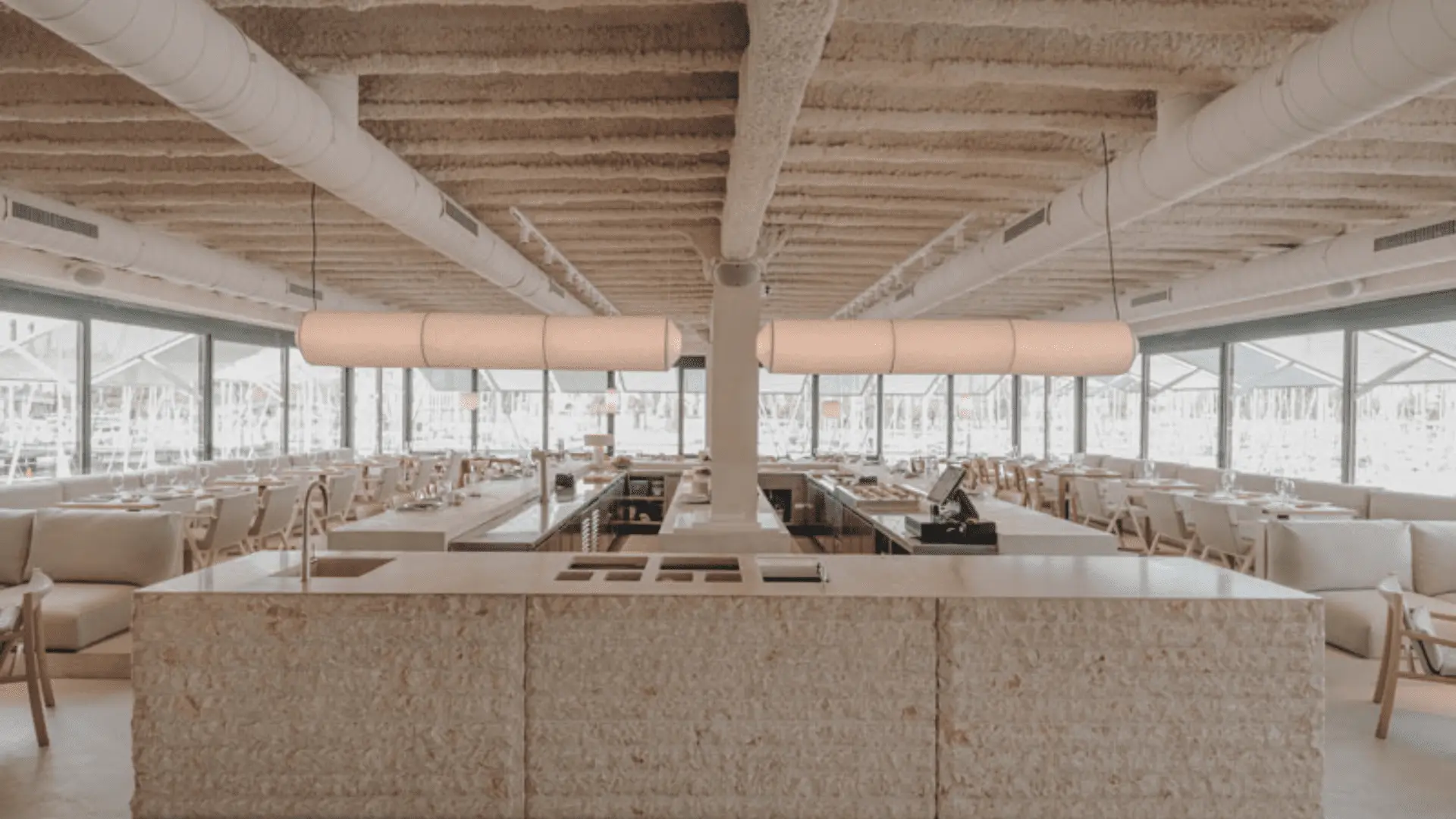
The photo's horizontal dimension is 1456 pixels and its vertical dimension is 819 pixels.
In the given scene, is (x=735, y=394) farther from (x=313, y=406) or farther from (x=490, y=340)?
(x=313, y=406)

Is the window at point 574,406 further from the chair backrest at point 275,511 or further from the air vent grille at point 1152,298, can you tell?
the air vent grille at point 1152,298

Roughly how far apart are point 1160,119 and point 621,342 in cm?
270

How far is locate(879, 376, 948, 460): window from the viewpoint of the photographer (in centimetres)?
1620

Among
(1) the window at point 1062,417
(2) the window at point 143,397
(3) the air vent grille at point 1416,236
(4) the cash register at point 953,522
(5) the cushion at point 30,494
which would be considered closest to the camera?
(4) the cash register at point 953,522

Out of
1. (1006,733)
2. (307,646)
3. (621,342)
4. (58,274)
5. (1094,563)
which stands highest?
(58,274)

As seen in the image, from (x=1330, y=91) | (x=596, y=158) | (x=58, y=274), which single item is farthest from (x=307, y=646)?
(x=58, y=274)

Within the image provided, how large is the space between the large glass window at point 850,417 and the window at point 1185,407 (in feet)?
17.2

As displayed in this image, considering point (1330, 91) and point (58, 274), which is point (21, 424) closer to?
point (58, 274)

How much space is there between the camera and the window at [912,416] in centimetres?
1620

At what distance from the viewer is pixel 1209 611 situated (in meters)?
2.76

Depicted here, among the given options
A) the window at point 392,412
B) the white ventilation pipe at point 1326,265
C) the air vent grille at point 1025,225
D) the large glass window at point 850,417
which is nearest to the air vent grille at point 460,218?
the air vent grille at point 1025,225

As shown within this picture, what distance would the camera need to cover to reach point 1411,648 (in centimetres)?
402

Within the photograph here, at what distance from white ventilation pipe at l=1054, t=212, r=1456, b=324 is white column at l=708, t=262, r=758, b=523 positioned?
470cm

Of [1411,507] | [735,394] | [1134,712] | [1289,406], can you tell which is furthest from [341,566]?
[1289,406]
